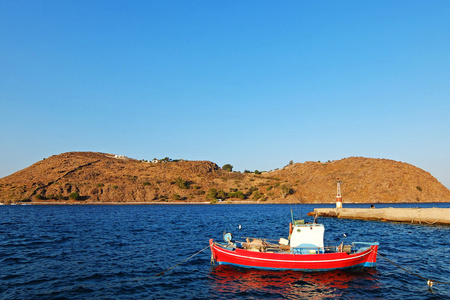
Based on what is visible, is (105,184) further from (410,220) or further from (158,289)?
(158,289)

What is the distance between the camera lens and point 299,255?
21766 mm

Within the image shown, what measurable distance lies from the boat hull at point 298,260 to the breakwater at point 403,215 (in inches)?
1334

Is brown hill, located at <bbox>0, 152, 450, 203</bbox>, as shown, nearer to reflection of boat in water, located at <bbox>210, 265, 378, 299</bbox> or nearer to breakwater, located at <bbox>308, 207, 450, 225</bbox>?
breakwater, located at <bbox>308, 207, 450, 225</bbox>

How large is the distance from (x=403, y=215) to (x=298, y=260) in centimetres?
4814

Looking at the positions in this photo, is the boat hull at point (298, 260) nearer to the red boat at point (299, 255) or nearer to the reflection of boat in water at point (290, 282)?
the red boat at point (299, 255)

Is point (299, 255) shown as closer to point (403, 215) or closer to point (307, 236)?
point (307, 236)

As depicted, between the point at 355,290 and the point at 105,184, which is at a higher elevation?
the point at 105,184

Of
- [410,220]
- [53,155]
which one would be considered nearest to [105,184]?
[53,155]

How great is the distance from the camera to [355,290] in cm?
1898

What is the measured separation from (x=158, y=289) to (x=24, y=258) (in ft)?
48.1

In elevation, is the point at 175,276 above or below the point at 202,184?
below

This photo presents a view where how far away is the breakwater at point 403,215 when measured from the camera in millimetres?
53719

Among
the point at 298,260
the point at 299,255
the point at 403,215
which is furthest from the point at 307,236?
the point at 403,215

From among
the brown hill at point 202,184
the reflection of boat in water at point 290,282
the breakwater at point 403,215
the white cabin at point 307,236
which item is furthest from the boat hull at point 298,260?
the brown hill at point 202,184
